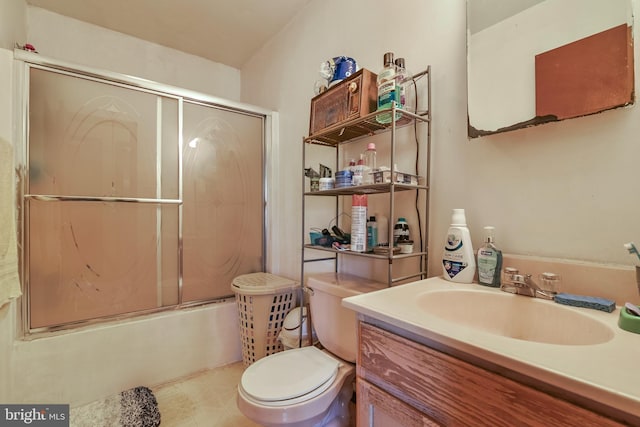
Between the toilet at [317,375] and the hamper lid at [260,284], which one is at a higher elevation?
the hamper lid at [260,284]

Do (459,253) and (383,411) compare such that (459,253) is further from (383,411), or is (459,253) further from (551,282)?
(383,411)

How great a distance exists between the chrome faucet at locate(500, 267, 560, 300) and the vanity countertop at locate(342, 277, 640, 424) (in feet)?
0.28

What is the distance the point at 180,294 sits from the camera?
1794mm

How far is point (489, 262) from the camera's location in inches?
33.3

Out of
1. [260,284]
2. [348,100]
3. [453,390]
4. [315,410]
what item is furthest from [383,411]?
[260,284]

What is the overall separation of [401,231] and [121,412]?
5.32ft

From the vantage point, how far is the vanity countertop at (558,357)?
1.18 ft

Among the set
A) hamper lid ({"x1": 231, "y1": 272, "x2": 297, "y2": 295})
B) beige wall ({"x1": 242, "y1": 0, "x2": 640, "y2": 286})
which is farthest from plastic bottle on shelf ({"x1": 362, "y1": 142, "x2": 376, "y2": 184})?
hamper lid ({"x1": 231, "y1": 272, "x2": 297, "y2": 295})

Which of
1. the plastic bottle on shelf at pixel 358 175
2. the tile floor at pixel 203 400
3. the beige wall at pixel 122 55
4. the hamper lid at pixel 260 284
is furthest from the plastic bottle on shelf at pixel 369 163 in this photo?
the beige wall at pixel 122 55

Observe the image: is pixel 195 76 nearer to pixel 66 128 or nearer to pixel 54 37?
pixel 54 37

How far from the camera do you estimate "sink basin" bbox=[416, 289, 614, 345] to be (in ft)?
2.00

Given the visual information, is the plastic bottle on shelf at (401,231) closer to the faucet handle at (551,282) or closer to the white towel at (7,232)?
the faucet handle at (551,282)

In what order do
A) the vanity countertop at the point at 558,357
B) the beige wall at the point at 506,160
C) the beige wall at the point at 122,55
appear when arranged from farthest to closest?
the beige wall at the point at 122,55 < the beige wall at the point at 506,160 < the vanity countertop at the point at 558,357

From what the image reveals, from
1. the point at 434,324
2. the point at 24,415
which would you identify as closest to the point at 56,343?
the point at 24,415
